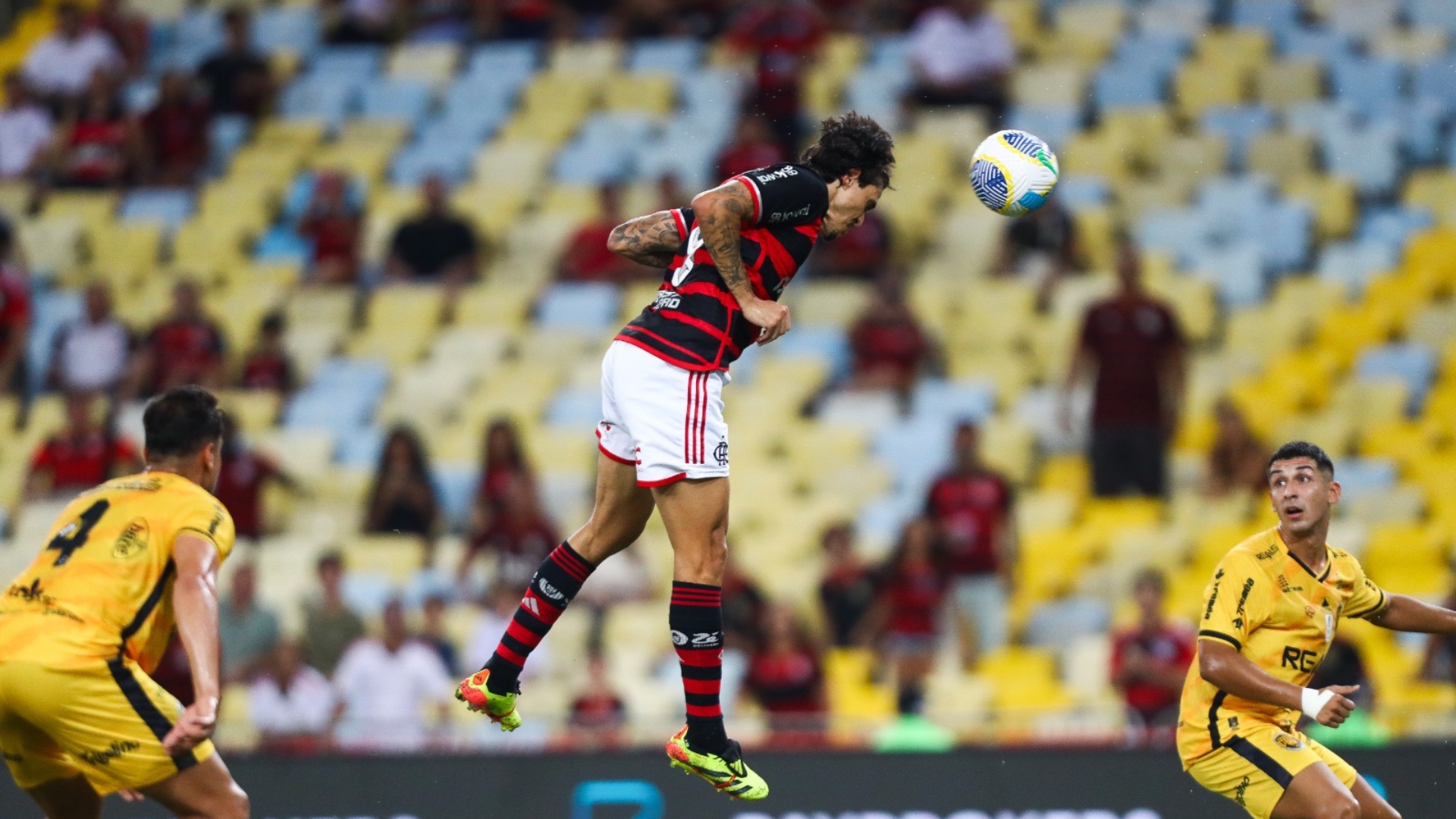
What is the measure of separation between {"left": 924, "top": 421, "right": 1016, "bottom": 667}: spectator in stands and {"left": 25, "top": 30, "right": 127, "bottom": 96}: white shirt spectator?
9499 millimetres

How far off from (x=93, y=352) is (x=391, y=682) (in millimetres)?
4773

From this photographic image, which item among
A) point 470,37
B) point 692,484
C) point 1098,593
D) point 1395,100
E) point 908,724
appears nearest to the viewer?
point 692,484

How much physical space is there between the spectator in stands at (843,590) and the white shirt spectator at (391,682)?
2.43 metres

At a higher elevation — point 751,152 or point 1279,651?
point 751,152

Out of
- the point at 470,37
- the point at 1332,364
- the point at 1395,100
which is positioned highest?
the point at 470,37

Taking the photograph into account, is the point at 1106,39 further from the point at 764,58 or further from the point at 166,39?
the point at 166,39

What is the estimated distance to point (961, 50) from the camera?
16.6 metres

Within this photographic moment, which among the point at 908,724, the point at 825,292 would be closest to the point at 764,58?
the point at 825,292

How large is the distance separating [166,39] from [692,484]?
44.2 feet

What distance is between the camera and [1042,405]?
47.0ft

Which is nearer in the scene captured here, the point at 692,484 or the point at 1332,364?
the point at 692,484

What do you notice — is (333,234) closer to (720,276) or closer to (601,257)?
(601,257)

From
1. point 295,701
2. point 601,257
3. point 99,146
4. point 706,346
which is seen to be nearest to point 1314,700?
point 706,346

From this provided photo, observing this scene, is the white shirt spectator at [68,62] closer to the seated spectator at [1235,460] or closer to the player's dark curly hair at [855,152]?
the seated spectator at [1235,460]
